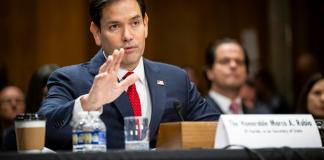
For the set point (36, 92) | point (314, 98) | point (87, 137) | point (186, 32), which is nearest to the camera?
point (87, 137)

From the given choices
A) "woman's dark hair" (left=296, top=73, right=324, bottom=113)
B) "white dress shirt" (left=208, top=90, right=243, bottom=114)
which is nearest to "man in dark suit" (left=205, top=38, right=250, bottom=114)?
"white dress shirt" (left=208, top=90, right=243, bottom=114)

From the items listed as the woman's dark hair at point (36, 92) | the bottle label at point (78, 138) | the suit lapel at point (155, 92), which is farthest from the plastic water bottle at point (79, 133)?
the woman's dark hair at point (36, 92)

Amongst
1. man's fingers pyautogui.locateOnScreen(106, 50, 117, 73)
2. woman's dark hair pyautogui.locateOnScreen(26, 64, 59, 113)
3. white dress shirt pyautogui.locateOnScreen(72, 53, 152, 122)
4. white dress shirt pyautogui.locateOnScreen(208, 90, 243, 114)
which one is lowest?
white dress shirt pyautogui.locateOnScreen(208, 90, 243, 114)

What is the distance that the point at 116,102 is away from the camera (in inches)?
128

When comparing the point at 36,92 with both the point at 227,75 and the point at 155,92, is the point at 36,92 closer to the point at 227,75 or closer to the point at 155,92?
the point at 227,75

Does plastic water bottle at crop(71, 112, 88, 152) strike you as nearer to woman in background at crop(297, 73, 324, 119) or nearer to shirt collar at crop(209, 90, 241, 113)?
woman in background at crop(297, 73, 324, 119)

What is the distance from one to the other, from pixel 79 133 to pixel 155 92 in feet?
2.56

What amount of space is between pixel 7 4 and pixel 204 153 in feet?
20.6

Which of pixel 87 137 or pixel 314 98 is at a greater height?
pixel 87 137

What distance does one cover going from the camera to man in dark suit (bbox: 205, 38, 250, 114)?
232 inches

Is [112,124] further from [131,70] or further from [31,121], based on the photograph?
[31,121]

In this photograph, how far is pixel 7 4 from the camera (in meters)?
8.37

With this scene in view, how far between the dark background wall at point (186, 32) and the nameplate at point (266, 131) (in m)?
5.68

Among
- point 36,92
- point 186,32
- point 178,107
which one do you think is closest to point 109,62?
point 178,107
